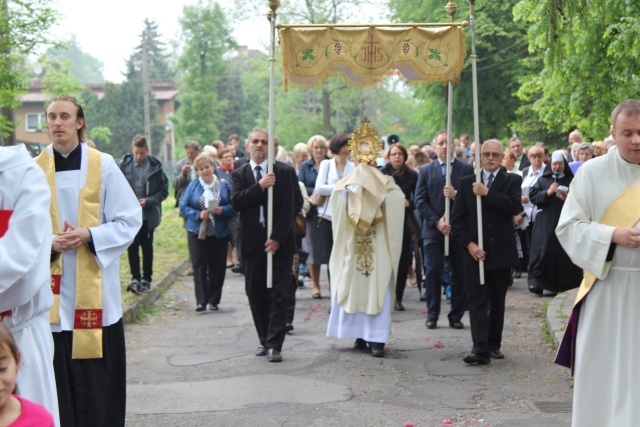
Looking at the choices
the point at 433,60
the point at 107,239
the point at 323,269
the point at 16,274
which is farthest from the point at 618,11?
the point at 16,274

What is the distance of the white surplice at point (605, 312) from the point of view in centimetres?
605

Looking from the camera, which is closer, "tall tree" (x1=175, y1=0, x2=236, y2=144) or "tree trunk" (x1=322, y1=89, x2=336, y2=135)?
"tree trunk" (x1=322, y1=89, x2=336, y2=135)

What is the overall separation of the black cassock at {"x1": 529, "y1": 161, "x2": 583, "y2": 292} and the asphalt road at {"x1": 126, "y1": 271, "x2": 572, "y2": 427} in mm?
939

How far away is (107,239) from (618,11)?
9.57 m

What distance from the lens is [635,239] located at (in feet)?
19.5

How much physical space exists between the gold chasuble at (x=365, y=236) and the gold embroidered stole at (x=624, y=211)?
4662 mm

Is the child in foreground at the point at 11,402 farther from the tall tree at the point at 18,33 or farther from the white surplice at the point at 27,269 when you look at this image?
the tall tree at the point at 18,33

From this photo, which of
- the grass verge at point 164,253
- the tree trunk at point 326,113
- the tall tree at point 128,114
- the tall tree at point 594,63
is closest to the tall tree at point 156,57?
the tall tree at point 128,114

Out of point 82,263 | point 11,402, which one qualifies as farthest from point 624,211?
point 11,402

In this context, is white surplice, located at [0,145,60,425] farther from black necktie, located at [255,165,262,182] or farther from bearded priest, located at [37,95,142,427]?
black necktie, located at [255,165,262,182]

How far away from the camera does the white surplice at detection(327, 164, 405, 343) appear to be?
10727 mm

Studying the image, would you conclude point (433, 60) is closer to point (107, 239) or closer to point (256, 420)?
point (256, 420)

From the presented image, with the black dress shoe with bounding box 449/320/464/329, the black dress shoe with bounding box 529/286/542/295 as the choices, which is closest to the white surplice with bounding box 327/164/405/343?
the black dress shoe with bounding box 449/320/464/329

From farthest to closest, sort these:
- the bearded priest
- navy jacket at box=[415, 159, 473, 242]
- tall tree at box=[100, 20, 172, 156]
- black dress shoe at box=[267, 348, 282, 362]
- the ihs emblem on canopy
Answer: tall tree at box=[100, 20, 172, 156] → navy jacket at box=[415, 159, 473, 242] → the ihs emblem on canopy → black dress shoe at box=[267, 348, 282, 362] → the bearded priest
